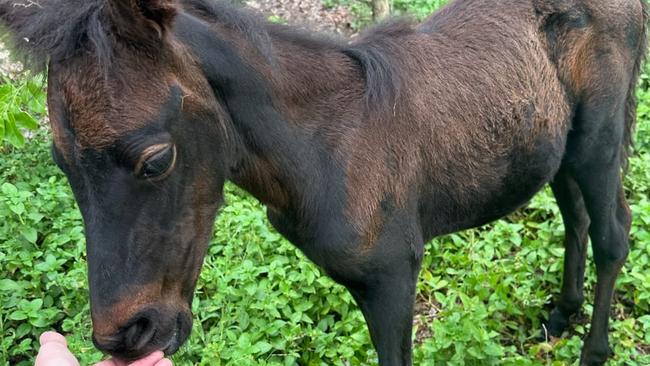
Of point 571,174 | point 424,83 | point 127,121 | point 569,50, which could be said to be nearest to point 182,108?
point 127,121

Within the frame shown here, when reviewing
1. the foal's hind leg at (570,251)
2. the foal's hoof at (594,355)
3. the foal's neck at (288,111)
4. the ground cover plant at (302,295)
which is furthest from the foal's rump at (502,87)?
the foal's hoof at (594,355)

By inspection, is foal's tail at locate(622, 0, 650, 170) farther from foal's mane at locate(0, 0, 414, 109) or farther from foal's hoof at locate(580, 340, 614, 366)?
foal's mane at locate(0, 0, 414, 109)

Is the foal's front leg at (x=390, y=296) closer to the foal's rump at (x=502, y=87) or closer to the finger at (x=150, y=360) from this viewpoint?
the foal's rump at (x=502, y=87)

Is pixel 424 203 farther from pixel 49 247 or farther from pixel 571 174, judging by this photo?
pixel 49 247

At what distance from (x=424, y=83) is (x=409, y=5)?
15.5ft

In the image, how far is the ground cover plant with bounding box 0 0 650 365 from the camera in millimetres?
4320

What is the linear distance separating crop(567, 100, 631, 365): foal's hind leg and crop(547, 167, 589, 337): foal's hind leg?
253 mm

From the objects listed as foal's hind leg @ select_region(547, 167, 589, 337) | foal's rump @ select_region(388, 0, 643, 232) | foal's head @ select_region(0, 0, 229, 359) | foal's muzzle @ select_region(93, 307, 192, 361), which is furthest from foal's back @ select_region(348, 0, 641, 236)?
foal's muzzle @ select_region(93, 307, 192, 361)

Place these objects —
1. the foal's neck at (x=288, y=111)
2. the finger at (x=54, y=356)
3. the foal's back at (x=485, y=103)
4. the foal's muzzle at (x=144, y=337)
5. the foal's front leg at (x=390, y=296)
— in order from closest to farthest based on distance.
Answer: the foal's muzzle at (x=144, y=337) < the finger at (x=54, y=356) < the foal's neck at (x=288, y=111) < the foal's front leg at (x=390, y=296) < the foal's back at (x=485, y=103)

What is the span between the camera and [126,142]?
252cm

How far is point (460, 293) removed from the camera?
4.62 meters

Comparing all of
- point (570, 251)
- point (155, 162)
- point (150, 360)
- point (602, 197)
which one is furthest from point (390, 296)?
point (570, 251)

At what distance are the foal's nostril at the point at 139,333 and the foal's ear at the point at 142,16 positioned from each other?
957mm

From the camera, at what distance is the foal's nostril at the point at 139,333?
268 centimetres
